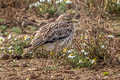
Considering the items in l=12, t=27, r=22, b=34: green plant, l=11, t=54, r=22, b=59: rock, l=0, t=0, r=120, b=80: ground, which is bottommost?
l=0, t=0, r=120, b=80: ground

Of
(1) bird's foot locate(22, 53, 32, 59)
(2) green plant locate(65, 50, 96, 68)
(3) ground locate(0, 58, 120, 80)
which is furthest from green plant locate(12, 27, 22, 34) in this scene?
(2) green plant locate(65, 50, 96, 68)

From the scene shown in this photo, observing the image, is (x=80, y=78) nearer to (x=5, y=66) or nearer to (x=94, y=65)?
(x=94, y=65)

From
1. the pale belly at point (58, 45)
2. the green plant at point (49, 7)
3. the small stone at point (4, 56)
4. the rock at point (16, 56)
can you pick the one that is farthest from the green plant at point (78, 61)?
the green plant at point (49, 7)

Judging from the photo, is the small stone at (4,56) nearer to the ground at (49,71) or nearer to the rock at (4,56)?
the rock at (4,56)

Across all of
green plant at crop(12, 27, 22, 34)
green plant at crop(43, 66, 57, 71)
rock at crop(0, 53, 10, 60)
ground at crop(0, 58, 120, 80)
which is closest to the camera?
ground at crop(0, 58, 120, 80)

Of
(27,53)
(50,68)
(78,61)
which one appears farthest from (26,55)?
(78,61)

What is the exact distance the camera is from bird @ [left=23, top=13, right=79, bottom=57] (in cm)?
812

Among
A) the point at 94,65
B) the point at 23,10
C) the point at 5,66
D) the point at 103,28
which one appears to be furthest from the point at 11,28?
the point at 94,65

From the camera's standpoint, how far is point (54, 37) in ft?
27.2

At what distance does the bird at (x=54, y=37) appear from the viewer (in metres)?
8.12

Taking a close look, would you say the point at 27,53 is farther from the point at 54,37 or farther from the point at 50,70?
the point at 50,70

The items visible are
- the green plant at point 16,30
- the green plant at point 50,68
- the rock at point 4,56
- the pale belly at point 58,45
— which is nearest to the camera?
the green plant at point 50,68

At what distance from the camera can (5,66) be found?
7871mm

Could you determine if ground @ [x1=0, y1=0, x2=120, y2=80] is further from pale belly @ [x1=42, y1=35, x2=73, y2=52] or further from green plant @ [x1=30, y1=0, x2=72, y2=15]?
green plant @ [x1=30, y1=0, x2=72, y2=15]
